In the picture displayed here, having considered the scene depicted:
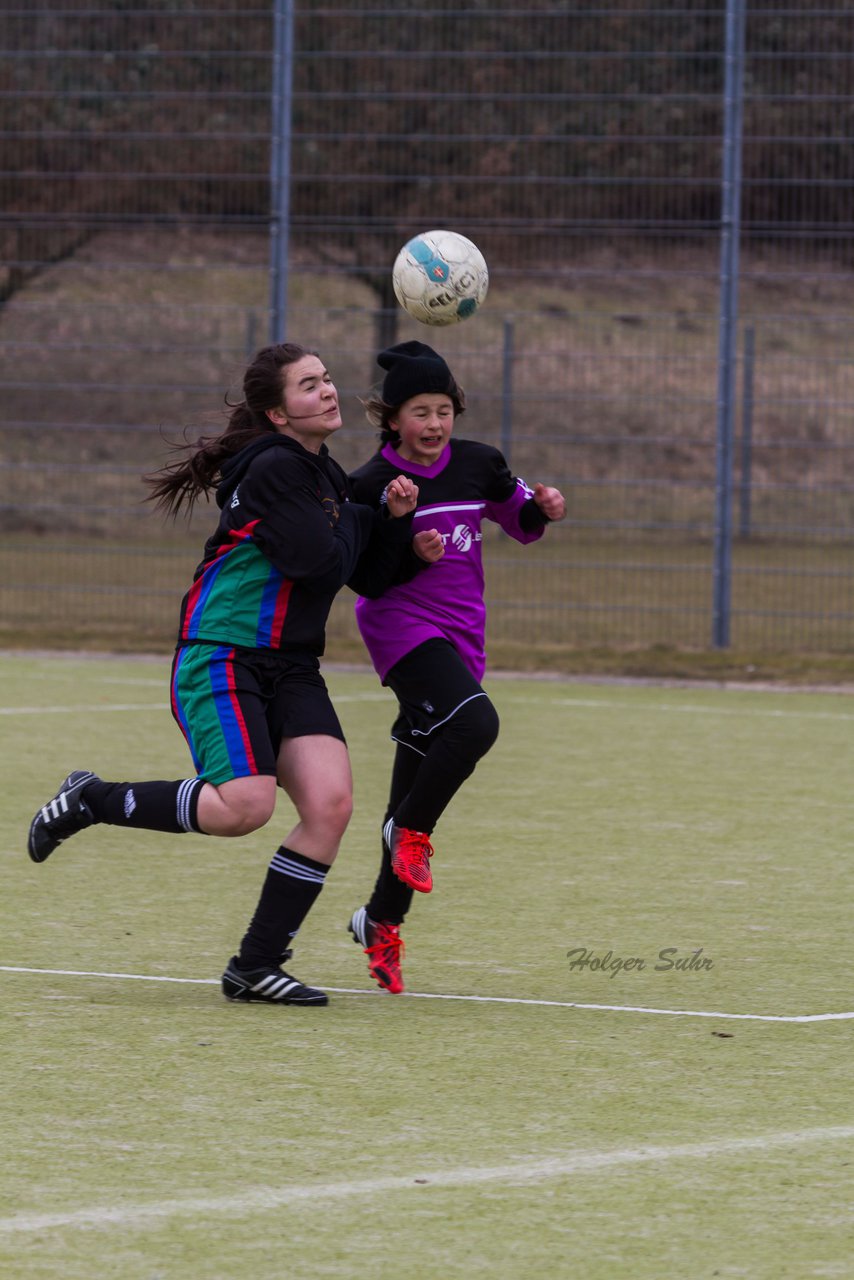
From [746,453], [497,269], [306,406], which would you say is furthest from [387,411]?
[497,269]

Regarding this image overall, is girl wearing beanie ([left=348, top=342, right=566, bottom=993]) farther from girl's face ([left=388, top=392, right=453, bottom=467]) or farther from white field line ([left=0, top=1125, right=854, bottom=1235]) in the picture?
white field line ([left=0, top=1125, right=854, bottom=1235])

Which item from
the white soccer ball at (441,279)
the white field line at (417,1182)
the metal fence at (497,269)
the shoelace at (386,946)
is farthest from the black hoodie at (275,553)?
Result: the metal fence at (497,269)

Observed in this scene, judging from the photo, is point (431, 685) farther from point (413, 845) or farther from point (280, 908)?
point (280, 908)

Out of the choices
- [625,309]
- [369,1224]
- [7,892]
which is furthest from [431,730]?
[625,309]

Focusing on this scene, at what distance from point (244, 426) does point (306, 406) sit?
22 centimetres

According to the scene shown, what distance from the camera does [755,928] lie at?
6.25 metres

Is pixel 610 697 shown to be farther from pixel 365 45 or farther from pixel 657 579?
pixel 365 45

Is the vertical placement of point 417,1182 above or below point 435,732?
below

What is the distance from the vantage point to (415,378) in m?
5.62

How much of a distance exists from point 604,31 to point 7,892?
9.02 meters

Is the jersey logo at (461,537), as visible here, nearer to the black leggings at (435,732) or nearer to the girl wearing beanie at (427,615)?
the girl wearing beanie at (427,615)

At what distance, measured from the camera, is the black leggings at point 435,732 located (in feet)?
18.2

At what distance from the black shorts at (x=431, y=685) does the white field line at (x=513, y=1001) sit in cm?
68

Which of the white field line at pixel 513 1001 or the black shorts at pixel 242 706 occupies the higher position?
the black shorts at pixel 242 706
